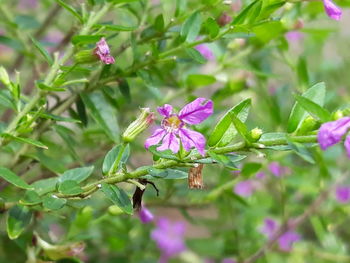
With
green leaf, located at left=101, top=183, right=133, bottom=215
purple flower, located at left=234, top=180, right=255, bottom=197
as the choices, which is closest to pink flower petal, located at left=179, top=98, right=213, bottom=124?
green leaf, located at left=101, top=183, right=133, bottom=215

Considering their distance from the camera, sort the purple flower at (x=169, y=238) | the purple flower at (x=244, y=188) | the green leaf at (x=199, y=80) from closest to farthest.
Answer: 1. the green leaf at (x=199, y=80)
2. the purple flower at (x=244, y=188)
3. the purple flower at (x=169, y=238)

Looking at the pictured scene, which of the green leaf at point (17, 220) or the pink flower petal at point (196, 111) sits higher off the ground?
the pink flower petal at point (196, 111)

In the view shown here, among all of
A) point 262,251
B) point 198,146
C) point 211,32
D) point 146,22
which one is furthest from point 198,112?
point 262,251

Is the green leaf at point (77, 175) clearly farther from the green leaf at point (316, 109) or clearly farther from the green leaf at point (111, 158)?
the green leaf at point (316, 109)

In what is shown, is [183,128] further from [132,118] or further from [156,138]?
[132,118]

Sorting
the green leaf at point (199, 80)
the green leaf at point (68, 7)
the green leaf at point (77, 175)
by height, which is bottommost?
the green leaf at point (199, 80)

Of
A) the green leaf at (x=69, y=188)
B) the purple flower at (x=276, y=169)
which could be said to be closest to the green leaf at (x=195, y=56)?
the green leaf at (x=69, y=188)

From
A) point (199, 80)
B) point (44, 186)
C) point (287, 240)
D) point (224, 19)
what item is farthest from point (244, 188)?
point (44, 186)

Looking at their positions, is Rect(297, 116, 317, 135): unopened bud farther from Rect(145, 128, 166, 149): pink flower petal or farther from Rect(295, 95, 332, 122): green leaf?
Rect(145, 128, 166, 149): pink flower petal
